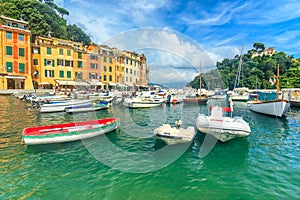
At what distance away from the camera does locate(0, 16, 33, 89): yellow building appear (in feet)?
128

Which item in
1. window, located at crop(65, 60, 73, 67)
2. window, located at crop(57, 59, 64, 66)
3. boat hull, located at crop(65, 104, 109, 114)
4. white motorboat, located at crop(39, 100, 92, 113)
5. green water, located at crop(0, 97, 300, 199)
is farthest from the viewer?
window, located at crop(65, 60, 73, 67)

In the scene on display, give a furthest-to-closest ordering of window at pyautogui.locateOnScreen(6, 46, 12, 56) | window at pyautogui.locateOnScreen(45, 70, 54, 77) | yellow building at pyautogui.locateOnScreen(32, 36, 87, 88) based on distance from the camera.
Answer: window at pyautogui.locateOnScreen(45, 70, 54, 77) < yellow building at pyautogui.locateOnScreen(32, 36, 87, 88) < window at pyautogui.locateOnScreen(6, 46, 12, 56)

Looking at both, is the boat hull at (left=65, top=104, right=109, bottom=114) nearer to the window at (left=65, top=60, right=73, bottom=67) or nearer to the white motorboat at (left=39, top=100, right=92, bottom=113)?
the white motorboat at (left=39, top=100, right=92, bottom=113)

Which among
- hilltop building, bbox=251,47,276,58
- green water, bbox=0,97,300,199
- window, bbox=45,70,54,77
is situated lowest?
green water, bbox=0,97,300,199

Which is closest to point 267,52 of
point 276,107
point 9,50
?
point 276,107

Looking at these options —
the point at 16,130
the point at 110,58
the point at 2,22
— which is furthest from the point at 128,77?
the point at 16,130

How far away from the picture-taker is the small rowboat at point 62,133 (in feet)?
31.5

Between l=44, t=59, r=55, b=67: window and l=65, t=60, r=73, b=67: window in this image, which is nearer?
l=44, t=59, r=55, b=67: window

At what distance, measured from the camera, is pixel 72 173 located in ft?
22.8

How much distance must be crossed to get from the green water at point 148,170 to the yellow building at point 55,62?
40.4 meters

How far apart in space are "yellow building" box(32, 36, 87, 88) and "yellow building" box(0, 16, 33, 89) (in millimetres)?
2852

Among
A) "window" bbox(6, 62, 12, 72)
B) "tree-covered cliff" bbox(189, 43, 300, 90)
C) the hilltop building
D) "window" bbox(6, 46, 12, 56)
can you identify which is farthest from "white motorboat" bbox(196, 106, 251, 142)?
the hilltop building

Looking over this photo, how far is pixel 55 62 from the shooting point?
4691cm

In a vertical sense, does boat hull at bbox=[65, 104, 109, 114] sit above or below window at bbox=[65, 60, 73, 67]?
below
